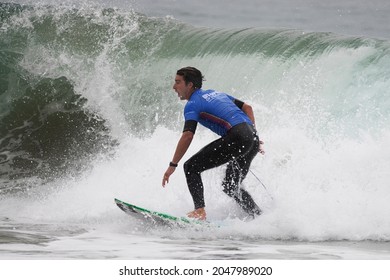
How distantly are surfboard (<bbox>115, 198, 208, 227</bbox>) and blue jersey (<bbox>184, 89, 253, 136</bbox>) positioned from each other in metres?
0.94

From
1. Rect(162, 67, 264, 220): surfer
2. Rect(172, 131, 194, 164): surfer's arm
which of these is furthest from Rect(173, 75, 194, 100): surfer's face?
Rect(172, 131, 194, 164): surfer's arm

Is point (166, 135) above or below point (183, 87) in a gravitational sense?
above

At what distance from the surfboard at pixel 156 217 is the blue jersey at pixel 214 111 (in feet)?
3.08

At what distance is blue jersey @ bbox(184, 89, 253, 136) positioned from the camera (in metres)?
7.29

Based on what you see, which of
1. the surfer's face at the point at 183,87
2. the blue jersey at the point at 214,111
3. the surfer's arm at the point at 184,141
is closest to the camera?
the surfer's arm at the point at 184,141

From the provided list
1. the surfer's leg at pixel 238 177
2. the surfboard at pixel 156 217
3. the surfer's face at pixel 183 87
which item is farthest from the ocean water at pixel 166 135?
the surfer's face at pixel 183 87

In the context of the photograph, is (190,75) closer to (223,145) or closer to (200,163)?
(223,145)

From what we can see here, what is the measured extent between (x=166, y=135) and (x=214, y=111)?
349 cm

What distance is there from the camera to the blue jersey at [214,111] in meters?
7.29

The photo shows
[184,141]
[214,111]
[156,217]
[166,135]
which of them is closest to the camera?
[184,141]

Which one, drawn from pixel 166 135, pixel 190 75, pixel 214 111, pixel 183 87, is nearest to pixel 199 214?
pixel 214 111

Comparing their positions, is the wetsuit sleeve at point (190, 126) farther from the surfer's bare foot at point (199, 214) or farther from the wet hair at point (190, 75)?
the surfer's bare foot at point (199, 214)

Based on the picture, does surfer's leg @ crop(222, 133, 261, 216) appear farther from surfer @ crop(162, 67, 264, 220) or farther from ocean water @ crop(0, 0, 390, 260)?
ocean water @ crop(0, 0, 390, 260)

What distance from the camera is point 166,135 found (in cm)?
1079
